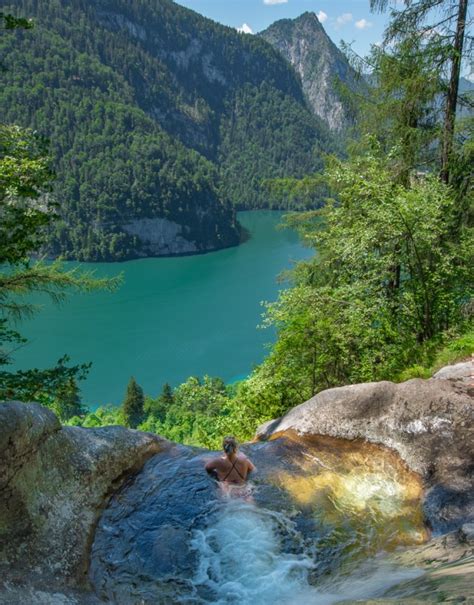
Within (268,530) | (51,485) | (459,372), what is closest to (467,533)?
(268,530)

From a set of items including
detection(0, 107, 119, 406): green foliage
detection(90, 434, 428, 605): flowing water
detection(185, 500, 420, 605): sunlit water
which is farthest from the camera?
detection(0, 107, 119, 406): green foliage

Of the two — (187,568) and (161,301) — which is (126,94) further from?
(187,568)

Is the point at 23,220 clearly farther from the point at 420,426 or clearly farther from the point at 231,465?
the point at 420,426

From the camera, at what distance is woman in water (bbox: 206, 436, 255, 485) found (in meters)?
6.73

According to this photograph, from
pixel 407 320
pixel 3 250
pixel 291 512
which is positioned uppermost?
pixel 3 250

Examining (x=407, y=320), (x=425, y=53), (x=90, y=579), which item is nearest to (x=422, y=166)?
(x=425, y=53)

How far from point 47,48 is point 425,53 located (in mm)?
189049

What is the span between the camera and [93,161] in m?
140

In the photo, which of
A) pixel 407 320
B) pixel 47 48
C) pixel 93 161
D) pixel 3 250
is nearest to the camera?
pixel 3 250

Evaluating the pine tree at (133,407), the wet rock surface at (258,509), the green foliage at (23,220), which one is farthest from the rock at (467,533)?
the pine tree at (133,407)

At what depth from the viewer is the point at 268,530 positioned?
588cm

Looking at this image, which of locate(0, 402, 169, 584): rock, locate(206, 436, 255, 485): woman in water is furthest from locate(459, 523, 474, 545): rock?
locate(0, 402, 169, 584): rock

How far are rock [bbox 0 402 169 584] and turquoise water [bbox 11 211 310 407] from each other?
1629 inches

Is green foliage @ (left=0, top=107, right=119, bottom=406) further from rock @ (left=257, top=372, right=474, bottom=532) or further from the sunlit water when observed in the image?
rock @ (left=257, top=372, right=474, bottom=532)
